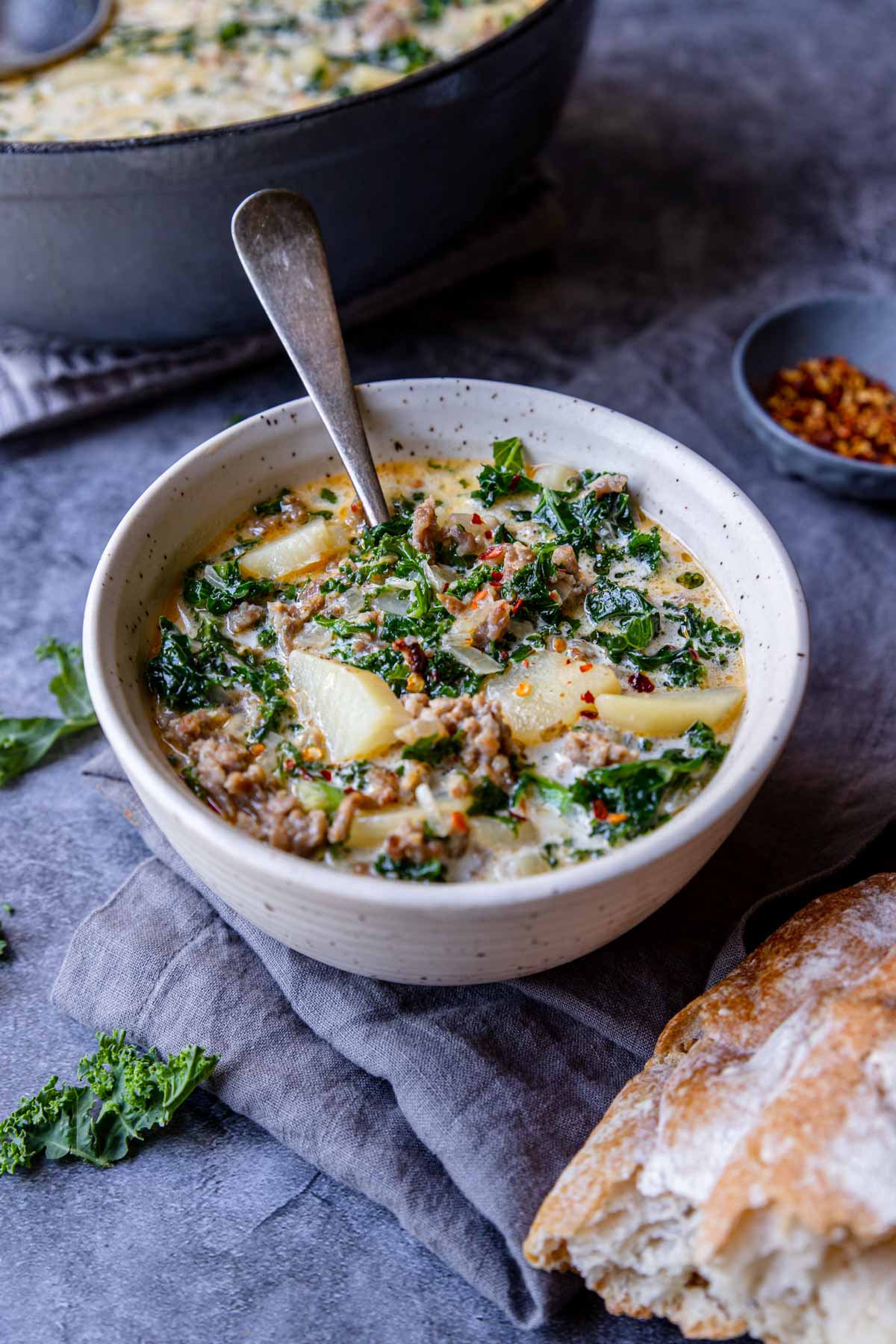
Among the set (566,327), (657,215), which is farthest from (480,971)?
(657,215)

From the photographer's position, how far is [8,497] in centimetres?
461

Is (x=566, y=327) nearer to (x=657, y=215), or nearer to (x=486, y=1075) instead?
(x=657, y=215)

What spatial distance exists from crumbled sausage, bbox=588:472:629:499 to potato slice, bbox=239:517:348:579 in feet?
2.35

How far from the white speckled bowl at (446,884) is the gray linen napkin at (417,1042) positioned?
22 centimetres

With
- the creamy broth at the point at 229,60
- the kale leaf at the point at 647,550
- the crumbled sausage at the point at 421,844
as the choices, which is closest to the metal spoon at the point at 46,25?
the creamy broth at the point at 229,60

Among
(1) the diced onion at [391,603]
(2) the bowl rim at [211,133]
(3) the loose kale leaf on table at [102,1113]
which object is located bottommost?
(3) the loose kale leaf on table at [102,1113]

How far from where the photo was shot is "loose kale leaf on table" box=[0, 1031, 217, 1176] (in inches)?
112

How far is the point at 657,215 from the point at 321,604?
11.5 ft

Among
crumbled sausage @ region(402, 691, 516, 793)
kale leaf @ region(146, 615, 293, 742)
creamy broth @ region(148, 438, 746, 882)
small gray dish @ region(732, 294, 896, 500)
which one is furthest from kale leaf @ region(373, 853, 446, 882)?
small gray dish @ region(732, 294, 896, 500)

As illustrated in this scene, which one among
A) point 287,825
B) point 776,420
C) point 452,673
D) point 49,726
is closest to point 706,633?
point 452,673

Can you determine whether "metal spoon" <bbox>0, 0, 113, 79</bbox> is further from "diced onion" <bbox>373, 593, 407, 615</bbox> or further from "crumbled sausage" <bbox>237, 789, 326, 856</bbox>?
"crumbled sausage" <bbox>237, 789, 326, 856</bbox>

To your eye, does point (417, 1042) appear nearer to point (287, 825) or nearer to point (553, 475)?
point (287, 825)

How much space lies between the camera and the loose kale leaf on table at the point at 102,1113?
2.85 metres

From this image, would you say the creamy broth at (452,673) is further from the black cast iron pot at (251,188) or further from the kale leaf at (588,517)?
the black cast iron pot at (251,188)
